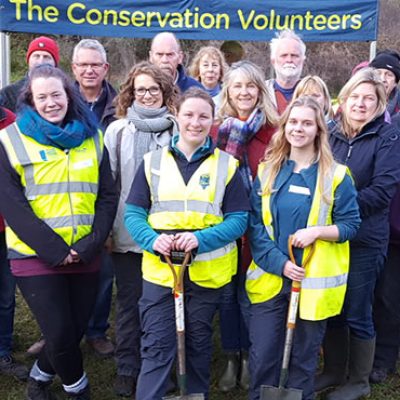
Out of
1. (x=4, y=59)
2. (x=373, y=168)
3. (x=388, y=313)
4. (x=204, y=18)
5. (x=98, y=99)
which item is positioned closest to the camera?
(x=373, y=168)

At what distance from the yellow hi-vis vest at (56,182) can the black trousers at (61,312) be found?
212 millimetres

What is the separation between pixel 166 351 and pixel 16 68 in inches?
686

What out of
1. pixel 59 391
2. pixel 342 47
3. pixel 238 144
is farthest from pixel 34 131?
pixel 342 47

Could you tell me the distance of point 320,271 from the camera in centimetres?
330

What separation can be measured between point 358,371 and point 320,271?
109cm

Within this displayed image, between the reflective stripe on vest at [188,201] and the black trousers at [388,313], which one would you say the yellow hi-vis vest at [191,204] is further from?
the black trousers at [388,313]

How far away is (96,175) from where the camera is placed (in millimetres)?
3488

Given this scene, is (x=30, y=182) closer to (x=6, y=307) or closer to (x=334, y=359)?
(x=6, y=307)

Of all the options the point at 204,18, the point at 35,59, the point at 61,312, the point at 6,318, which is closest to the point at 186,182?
the point at 61,312

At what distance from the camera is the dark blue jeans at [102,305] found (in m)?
4.71

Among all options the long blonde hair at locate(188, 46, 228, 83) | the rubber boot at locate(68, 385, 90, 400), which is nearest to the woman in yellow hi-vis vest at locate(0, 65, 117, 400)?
the rubber boot at locate(68, 385, 90, 400)

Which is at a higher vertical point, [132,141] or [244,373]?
[132,141]

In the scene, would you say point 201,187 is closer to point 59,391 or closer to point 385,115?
point 385,115

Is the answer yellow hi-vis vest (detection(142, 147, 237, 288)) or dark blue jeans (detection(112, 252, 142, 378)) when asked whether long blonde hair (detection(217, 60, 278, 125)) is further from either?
dark blue jeans (detection(112, 252, 142, 378))
